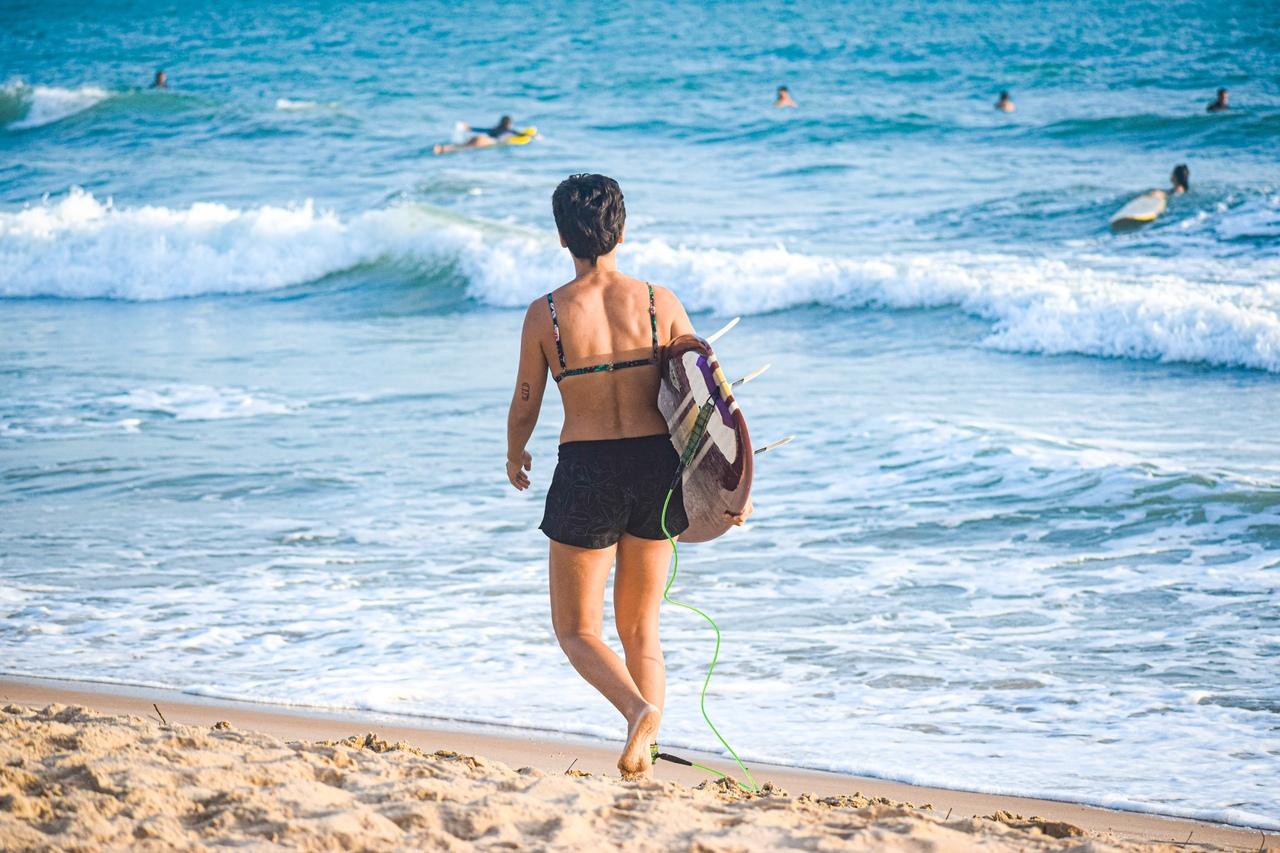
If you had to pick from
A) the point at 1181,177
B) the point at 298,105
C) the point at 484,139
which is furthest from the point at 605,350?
the point at 298,105

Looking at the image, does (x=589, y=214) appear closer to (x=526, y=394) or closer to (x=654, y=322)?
(x=654, y=322)

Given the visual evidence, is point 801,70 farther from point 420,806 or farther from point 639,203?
point 420,806

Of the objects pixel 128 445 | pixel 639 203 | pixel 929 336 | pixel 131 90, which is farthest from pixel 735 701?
pixel 131 90

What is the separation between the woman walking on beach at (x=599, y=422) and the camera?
367cm

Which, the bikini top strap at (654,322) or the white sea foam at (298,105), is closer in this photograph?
the bikini top strap at (654,322)

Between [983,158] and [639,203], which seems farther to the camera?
[983,158]

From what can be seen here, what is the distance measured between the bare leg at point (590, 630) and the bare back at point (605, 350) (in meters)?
0.34

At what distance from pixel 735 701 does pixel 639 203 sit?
15.3 meters

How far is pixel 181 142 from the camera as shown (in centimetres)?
2612

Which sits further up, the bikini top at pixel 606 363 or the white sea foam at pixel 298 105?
the white sea foam at pixel 298 105

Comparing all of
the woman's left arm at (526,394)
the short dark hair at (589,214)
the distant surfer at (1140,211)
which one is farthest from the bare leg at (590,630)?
the distant surfer at (1140,211)

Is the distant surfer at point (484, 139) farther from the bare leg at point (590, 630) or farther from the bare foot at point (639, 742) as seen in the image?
the bare foot at point (639, 742)

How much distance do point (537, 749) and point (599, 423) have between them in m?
1.31

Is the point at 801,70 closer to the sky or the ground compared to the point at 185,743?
closer to the sky
